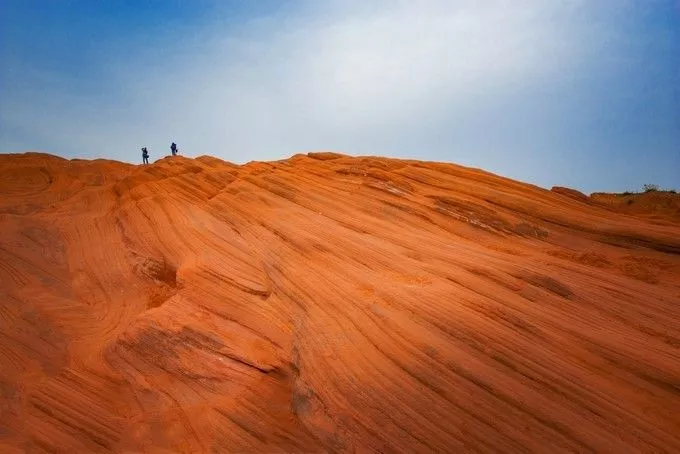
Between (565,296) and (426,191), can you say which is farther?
(426,191)

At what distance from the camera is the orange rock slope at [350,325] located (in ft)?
17.3

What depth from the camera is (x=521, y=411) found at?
5074 millimetres

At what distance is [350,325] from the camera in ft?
22.9

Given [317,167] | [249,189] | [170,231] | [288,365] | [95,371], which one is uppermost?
[317,167]

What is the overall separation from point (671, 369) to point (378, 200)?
8.23m

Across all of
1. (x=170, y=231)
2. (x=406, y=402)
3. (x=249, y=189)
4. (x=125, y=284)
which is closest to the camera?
(x=406, y=402)

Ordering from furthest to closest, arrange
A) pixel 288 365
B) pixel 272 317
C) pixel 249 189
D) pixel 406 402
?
pixel 249 189 → pixel 272 317 → pixel 288 365 → pixel 406 402

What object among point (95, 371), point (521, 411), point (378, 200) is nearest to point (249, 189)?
point (378, 200)

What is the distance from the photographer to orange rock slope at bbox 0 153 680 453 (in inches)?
208

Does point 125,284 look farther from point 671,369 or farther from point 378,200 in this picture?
point 671,369

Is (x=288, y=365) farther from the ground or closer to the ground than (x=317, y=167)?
closer to the ground

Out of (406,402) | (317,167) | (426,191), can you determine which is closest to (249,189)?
(317,167)

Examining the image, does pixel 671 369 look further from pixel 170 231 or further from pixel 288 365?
pixel 170 231

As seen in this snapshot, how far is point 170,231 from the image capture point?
11.8 meters
